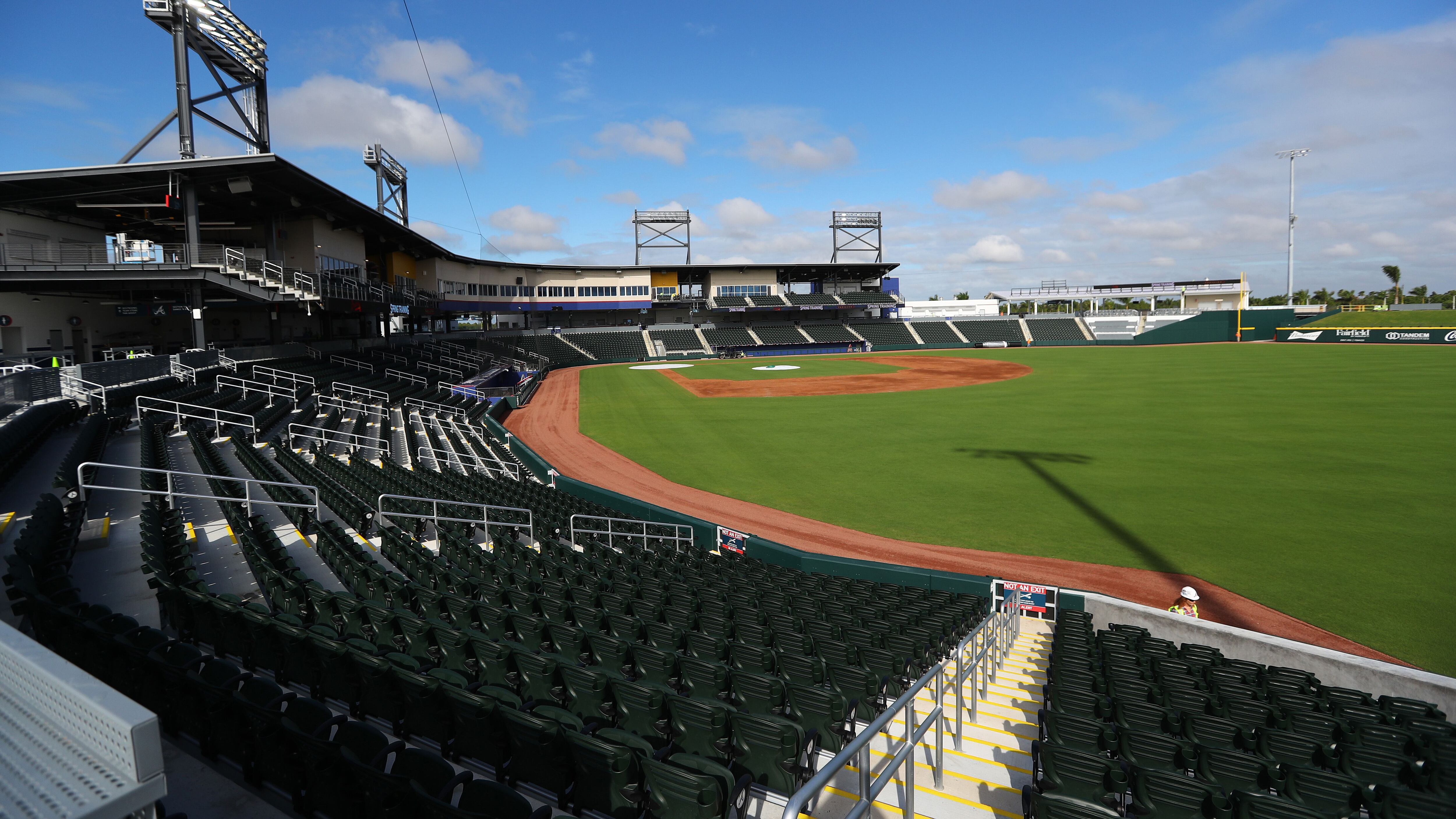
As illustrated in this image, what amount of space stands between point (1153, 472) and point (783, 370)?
3989 cm

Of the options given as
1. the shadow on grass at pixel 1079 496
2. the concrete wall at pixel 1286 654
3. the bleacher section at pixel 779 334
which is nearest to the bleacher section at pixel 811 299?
the bleacher section at pixel 779 334

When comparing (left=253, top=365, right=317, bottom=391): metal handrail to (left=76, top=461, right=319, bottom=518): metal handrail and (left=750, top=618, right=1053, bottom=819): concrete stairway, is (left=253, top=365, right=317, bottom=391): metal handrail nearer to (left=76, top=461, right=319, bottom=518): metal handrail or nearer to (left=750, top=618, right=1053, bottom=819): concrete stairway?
(left=76, top=461, right=319, bottom=518): metal handrail

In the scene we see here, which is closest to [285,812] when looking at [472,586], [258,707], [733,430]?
[258,707]

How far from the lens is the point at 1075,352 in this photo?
72.2 m

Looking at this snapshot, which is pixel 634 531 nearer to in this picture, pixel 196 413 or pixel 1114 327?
pixel 196 413

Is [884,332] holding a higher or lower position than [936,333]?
higher

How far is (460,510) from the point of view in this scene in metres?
15.2

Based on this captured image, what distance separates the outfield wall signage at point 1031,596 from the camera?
12.3m

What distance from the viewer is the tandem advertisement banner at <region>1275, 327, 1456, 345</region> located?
68938 mm

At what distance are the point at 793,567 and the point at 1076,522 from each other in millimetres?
8005

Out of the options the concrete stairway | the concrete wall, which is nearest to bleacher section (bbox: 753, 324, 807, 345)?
the concrete wall

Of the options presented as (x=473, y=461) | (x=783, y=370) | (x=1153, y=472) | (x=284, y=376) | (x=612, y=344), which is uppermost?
(x=612, y=344)

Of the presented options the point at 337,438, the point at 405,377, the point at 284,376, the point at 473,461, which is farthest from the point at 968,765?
the point at 405,377

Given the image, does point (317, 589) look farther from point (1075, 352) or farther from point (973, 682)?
point (1075, 352)
